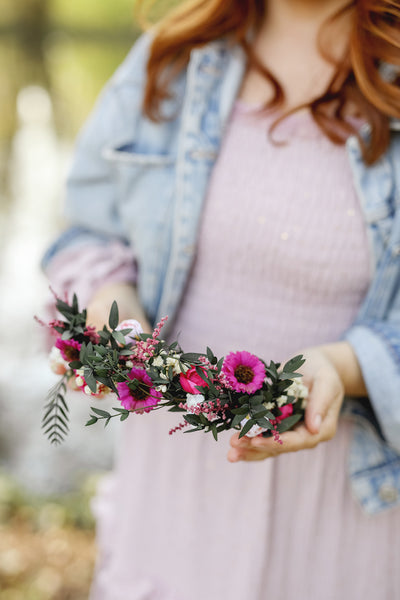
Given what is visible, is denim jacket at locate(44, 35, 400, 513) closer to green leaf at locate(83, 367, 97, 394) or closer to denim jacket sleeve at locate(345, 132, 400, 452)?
denim jacket sleeve at locate(345, 132, 400, 452)

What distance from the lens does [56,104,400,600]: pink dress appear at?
3.00 feet

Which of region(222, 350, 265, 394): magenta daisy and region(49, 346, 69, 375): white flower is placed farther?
region(49, 346, 69, 375): white flower

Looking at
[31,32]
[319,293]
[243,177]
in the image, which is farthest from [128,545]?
[31,32]

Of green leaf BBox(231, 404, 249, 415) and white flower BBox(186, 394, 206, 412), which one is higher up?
white flower BBox(186, 394, 206, 412)

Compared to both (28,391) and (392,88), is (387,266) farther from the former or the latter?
(28,391)

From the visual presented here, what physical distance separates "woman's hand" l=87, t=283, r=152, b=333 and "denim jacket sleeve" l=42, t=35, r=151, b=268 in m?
0.14

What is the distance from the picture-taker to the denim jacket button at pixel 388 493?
915mm

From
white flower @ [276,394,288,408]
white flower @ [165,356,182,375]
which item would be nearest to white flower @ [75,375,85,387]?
white flower @ [165,356,182,375]

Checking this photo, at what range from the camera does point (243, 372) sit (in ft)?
1.99

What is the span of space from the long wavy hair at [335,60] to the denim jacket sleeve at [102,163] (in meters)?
0.05

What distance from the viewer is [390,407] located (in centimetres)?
86

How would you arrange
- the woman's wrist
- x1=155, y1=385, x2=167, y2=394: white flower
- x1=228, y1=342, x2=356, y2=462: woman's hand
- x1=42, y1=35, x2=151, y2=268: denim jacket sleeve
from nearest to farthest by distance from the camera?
x1=155, y1=385, x2=167, y2=394: white flower < x1=228, y1=342, x2=356, y2=462: woman's hand < the woman's wrist < x1=42, y1=35, x2=151, y2=268: denim jacket sleeve

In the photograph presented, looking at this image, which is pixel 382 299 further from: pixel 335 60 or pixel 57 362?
pixel 57 362

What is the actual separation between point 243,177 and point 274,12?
1.03ft
